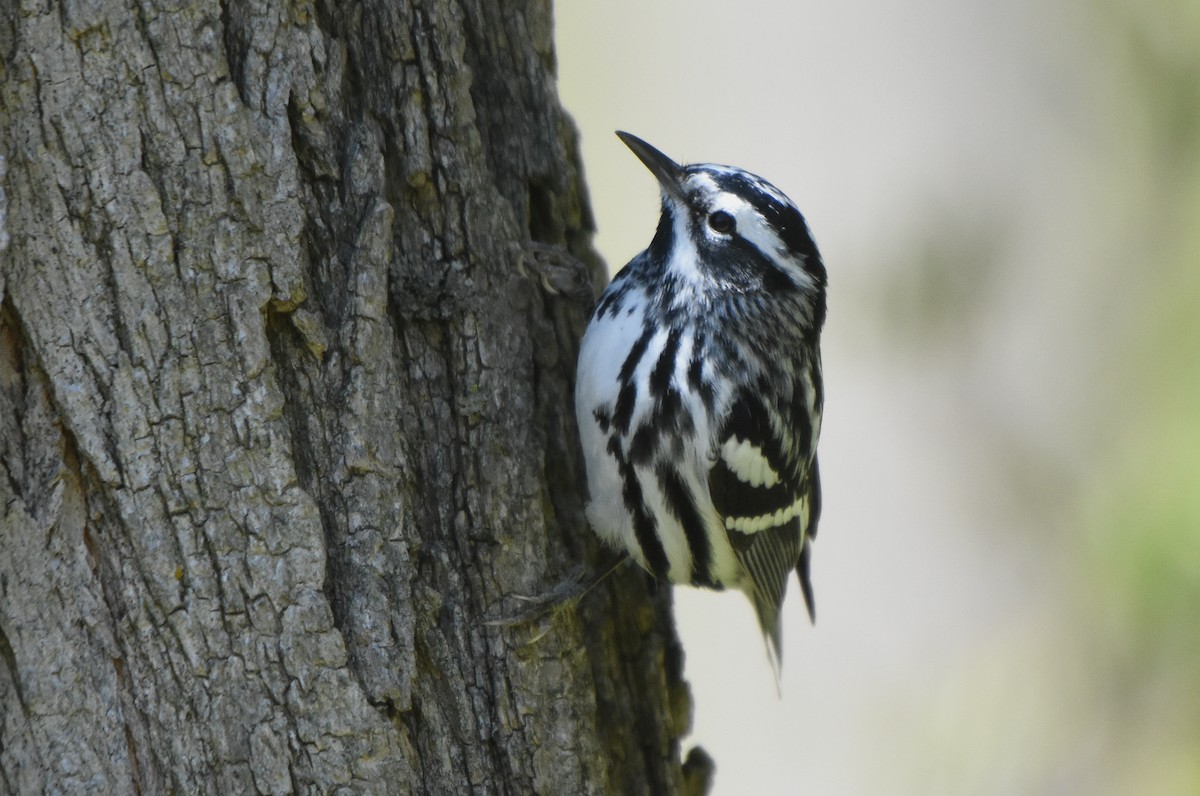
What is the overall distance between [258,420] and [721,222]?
65.6 inches

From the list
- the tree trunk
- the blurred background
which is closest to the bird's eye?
the tree trunk

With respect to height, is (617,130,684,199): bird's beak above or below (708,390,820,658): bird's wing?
above

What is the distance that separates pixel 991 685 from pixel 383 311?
324cm

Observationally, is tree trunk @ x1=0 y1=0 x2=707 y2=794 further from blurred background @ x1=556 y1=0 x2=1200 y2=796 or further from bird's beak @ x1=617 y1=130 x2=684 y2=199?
blurred background @ x1=556 y1=0 x2=1200 y2=796

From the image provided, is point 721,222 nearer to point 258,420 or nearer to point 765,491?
point 765,491

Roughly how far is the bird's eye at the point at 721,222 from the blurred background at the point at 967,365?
4.35 ft

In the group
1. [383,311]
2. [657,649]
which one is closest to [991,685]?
[657,649]

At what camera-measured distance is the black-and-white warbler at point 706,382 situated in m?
3.29

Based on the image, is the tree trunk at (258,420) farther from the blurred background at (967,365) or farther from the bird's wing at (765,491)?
the blurred background at (967,365)

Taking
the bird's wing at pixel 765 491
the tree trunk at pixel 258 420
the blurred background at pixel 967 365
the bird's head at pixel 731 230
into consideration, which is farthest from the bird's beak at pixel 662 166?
the blurred background at pixel 967 365

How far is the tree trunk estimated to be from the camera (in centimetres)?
235

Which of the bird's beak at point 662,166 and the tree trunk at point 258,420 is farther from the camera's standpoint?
the bird's beak at point 662,166

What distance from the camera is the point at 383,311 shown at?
2672mm

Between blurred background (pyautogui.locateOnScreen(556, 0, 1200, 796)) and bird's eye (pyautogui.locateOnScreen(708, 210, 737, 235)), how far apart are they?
133 cm
